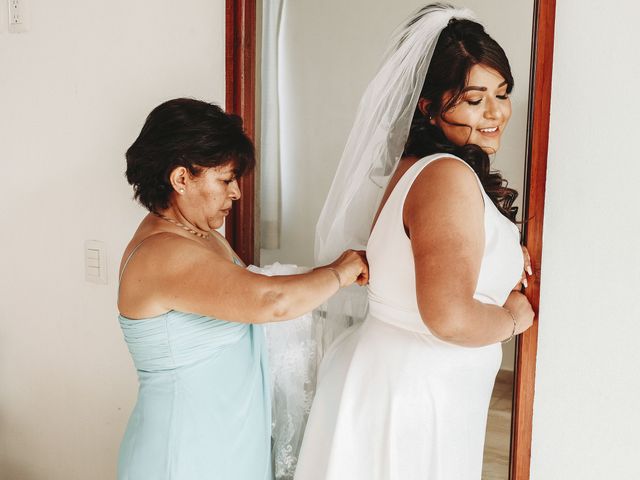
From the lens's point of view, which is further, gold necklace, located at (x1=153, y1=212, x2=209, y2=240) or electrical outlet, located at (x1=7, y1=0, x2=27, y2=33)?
electrical outlet, located at (x1=7, y1=0, x2=27, y2=33)

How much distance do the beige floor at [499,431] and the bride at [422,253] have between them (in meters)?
0.08

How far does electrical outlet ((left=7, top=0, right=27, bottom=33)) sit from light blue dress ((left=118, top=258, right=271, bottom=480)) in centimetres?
114

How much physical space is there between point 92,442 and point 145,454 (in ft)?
2.71

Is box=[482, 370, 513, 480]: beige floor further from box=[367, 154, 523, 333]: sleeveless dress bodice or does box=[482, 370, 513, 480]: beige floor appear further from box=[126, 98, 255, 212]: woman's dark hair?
box=[126, 98, 255, 212]: woman's dark hair

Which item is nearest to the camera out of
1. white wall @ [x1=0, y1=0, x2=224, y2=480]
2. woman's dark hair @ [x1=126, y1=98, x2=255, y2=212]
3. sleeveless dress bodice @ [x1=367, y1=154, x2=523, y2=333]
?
sleeveless dress bodice @ [x1=367, y1=154, x2=523, y2=333]

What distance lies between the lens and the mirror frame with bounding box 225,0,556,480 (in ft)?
3.99

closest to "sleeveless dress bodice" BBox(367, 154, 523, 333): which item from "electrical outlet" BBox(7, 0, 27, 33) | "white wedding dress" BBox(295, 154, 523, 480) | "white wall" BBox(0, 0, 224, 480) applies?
"white wedding dress" BBox(295, 154, 523, 480)

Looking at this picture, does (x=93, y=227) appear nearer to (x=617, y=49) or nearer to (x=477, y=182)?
(x=477, y=182)

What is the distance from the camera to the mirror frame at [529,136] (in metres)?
1.22

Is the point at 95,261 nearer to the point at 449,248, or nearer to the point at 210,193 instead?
the point at 210,193

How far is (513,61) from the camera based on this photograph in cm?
123

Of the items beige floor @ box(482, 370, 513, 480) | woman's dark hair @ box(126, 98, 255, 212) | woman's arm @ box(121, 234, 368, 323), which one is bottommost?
beige floor @ box(482, 370, 513, 480)

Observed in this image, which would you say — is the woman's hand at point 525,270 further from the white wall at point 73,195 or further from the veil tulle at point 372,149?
the white wall at point 73,195

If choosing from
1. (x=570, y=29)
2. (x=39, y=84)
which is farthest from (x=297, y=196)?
(x=39, y=84)
